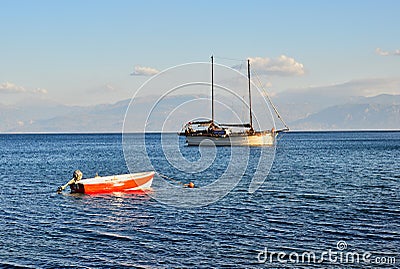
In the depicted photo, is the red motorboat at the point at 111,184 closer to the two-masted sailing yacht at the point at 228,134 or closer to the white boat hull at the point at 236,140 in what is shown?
the two-masted sailing yacht at the point at 228,134

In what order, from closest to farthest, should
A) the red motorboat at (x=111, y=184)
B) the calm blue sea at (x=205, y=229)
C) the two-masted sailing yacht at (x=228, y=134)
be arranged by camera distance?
1. the calm blue sea at (x=205, y=229)
2. the red motorboat at (x=111, y=184)
3. the two-masted sailing yacht at (x=228, y=134)

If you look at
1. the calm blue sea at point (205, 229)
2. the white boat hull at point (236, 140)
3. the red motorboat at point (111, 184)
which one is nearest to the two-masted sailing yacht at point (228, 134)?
the white boat hull at point (236, 140)

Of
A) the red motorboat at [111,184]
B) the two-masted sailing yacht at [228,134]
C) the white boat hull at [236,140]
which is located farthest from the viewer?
the white boat hull at [236,140]

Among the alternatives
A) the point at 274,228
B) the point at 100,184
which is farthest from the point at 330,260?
the point at 100,184

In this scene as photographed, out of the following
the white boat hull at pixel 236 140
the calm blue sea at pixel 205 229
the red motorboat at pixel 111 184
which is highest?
the white boat hull at pixel 236 140

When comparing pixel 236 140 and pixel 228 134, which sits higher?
pixel 228 134

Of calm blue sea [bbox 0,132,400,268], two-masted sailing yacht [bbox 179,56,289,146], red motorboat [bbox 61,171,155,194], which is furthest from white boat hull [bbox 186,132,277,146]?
red motorboat [bbox 61,171,155,194]

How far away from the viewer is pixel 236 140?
467ft

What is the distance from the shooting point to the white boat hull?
142m

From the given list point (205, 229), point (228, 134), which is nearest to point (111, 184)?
point (205, 229)

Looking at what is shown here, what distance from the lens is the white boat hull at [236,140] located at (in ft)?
465

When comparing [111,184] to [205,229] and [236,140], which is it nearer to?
[205,229]

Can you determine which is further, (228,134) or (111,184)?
(228,134)

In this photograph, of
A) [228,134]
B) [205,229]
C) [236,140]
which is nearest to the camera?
[205,229]
